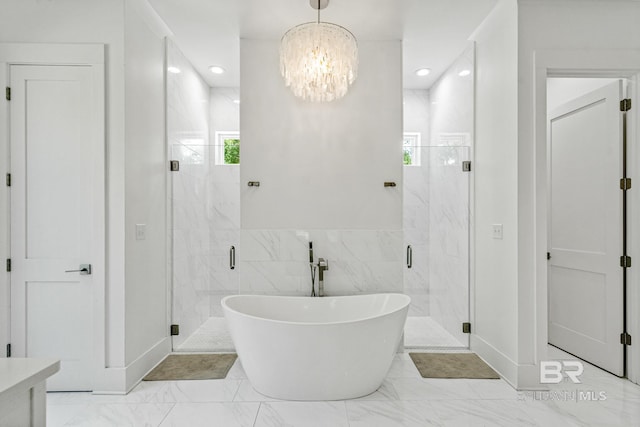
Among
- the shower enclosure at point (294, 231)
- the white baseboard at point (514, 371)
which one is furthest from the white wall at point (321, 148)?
the white baseboard at point (514, 371)

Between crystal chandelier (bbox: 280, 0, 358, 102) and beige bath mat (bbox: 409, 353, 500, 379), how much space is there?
222 centimetres

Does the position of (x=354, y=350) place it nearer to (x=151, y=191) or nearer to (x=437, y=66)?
(x=151, y=191)

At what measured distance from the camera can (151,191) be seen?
292 cm

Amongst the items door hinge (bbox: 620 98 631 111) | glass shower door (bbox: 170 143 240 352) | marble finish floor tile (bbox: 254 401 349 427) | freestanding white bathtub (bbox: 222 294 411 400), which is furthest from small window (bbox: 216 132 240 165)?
door hinge (bbox: 620 98 631 111)

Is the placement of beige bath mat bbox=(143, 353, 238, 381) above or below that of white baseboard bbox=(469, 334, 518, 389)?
below

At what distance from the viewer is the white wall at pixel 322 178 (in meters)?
3.21

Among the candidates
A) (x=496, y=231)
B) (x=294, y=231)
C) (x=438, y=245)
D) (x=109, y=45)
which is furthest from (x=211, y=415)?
(x=438, y=245)

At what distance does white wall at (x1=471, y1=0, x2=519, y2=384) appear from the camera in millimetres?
2602

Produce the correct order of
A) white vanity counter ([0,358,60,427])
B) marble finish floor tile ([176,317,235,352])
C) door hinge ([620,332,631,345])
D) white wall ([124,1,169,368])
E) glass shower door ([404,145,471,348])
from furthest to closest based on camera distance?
1. glass shower door ([404,145,471,348])
2. marble finish floor tile ([176,317,235,352])
3. door hinge ([620,332,631,345])
4. white wall ([124,1,169,368])
5. white vanity counter ([0,358,60,427])

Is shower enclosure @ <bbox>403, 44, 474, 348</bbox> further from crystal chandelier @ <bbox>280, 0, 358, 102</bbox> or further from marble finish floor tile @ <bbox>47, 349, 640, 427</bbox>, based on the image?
crystal chandelier @ <bbox>280, 0, 358, 102</bbox>

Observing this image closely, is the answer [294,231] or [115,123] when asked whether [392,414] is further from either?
[115,123]

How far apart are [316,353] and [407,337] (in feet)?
5.12

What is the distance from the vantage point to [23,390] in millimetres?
850

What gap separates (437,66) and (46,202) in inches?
143
